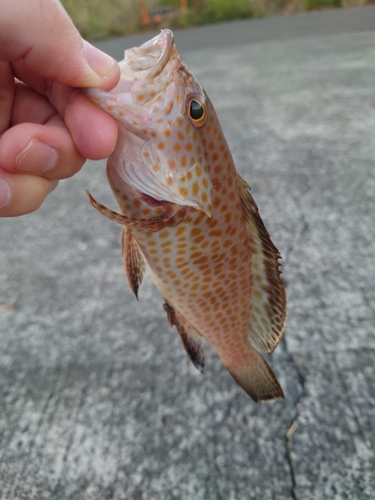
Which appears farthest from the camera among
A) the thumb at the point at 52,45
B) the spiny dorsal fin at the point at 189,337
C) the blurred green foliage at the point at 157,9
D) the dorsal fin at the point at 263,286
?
the blurred green foliage at the point at 157,9

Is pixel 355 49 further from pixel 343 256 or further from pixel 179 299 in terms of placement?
pixel 179 299

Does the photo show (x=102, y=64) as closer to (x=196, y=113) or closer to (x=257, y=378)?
(x=196, y=113)

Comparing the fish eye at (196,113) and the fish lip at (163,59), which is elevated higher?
the fish lip at (163,59)

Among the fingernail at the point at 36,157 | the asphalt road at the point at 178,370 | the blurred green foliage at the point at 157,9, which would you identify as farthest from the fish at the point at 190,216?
the blurred green foliage at the point at 157,9

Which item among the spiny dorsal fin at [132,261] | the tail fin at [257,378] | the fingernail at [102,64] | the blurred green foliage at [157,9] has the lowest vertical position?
the blurred green foliage at [157,9]

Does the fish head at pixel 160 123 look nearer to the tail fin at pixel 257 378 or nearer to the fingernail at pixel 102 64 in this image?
the fingernail at pixel 102 64

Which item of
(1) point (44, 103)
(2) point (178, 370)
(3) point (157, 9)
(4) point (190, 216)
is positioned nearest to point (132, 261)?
(4) point (190, 216)

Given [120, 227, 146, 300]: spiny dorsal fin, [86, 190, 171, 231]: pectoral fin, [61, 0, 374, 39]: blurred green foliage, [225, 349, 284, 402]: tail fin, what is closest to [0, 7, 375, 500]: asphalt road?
[225, 349, 284, 402]: tail fin
